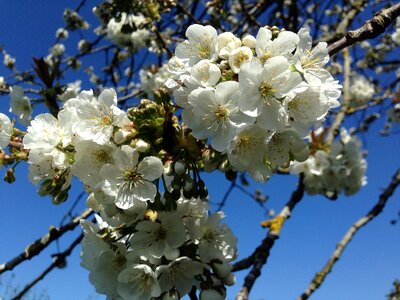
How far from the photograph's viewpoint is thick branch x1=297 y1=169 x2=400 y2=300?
2790mm

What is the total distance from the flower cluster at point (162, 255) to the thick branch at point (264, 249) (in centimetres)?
74

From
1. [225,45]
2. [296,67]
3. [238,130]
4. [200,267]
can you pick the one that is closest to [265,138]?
[238,130]

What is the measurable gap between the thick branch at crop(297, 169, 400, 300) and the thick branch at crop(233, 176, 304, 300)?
430 millimetres

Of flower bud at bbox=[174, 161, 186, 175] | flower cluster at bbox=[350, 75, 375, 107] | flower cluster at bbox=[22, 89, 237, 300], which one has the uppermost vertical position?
flower cluster at bbox=[350, 75, 375, 107]

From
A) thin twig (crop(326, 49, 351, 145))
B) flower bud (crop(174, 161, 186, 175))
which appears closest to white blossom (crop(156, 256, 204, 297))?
flower bud (crop(174, 161, 186, 175))

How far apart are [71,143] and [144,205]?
30 centimetres

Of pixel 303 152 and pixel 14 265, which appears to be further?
pixel 14 265

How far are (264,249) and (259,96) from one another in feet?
4.93

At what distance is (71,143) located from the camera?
1307 mm

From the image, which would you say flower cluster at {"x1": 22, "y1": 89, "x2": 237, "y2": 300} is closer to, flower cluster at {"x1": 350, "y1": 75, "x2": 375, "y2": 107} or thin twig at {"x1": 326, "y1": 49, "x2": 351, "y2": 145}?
thin twig at {"x1": 326, "y1": 49, "x2": 351, "y2": 145}

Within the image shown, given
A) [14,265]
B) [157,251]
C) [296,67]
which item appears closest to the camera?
[296,67]

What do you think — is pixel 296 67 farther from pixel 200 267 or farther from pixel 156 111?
pixel 200 267

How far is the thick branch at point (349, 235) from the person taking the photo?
2.79 m

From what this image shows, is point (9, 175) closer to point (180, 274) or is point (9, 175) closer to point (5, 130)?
point (5, 130)
